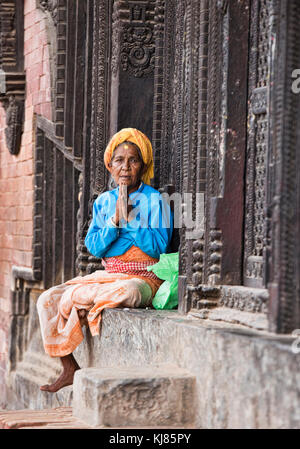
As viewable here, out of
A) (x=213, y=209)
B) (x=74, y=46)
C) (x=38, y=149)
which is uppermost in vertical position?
(x=74, y=46)

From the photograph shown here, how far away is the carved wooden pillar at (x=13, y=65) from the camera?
10.2m

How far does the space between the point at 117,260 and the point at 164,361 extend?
1634 millimetres

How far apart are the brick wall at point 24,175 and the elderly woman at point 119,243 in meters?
2.72

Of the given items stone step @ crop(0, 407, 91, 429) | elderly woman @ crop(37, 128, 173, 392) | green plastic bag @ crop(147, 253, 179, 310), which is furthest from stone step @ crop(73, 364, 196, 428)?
elderly woman @ crop(37, 128, 173, 392)

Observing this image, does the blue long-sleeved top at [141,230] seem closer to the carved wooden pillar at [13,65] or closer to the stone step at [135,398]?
the stone step at [135,398]

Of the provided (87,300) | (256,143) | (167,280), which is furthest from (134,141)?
(256,143)

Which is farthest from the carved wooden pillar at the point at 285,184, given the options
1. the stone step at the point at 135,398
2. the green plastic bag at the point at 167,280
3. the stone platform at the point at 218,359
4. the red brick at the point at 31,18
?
the red brick at the point at 31,18

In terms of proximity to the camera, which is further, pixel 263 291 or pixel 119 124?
pixel 119 124

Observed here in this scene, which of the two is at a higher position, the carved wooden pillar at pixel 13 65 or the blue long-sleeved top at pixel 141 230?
the carved wooden pillar at pixel 13 65

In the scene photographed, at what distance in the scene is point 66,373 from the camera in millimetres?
7051

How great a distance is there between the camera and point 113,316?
20.5 feet

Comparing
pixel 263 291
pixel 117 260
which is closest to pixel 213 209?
pixel 263 291

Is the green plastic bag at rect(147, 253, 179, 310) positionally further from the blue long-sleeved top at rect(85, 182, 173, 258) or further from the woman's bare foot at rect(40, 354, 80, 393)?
the woman's bare foot at rect(40, 354, 80, 393)

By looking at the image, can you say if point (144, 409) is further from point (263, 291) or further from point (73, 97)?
point (73, 97)
